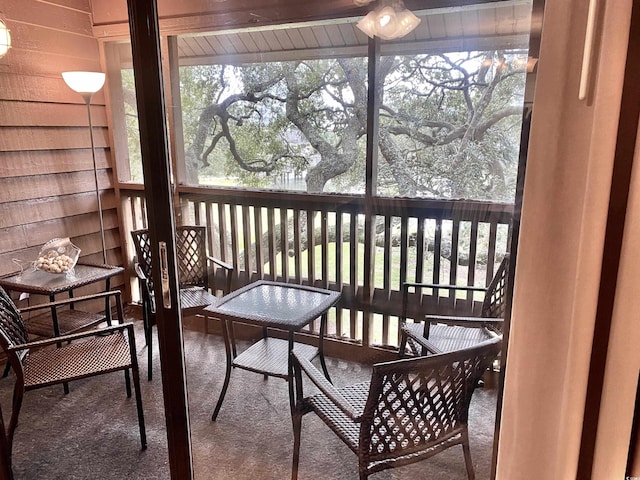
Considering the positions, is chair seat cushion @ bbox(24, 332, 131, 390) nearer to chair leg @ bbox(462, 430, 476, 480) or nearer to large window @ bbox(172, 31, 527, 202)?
large window @ bbox(172, 31, 527, 202)

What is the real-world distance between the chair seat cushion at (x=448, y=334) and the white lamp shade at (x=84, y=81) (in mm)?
2538

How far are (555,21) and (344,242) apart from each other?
2.15 metres

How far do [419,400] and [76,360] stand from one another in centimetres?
159

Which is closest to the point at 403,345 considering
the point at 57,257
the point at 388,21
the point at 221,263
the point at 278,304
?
the point at 278,304

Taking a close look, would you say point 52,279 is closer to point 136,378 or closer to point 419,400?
point 136,378

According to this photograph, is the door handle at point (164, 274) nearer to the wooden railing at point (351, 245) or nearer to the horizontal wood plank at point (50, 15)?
the wooden railing at point (351, 245)

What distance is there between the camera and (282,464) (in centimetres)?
205

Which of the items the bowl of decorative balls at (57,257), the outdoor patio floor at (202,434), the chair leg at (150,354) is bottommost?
the outdoor patio floor at (202,434)

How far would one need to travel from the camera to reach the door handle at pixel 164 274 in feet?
4.92

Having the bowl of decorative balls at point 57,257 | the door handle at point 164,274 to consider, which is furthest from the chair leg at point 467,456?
the bowl of decorative balls at point 57,257

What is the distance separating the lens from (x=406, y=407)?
1562 mm

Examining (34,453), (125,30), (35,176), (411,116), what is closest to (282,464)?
(34,453)

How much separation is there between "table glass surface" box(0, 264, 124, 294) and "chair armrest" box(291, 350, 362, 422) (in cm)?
151

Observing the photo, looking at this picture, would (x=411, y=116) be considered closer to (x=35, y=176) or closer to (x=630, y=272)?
(x=630, y=272)
